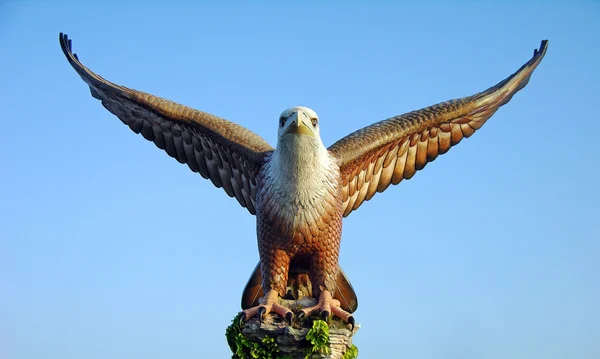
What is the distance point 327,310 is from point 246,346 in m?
1.00

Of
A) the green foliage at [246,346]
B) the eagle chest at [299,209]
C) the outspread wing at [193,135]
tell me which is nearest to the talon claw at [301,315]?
the green foliage at [246,346]

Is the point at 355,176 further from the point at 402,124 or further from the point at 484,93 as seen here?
the point at 484,93

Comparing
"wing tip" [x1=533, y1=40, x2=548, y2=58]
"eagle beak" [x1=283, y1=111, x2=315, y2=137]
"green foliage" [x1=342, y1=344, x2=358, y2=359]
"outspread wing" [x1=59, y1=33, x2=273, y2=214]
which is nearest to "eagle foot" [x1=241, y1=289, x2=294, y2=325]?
"green foliage" [x1=342, y1=344, x2=358, y2=359]

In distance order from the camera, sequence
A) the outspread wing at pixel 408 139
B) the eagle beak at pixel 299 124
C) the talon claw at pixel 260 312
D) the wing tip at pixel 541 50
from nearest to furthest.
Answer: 1. the eagle beak at pixel 299 124
2. the talon claw at pixel 260 312
3. the outspread wing at pixel 408 139
4. the wing tip at pixel 541 50

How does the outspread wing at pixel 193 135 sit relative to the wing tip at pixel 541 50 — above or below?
below

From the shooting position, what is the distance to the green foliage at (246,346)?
916cm

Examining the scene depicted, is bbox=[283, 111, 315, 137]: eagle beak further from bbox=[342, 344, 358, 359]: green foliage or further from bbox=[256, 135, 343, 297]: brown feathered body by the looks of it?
bbox=[342, 344, 358, 359]: green foliage

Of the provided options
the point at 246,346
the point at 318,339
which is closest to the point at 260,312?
the point at 246,346

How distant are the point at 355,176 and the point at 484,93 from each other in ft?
7.32

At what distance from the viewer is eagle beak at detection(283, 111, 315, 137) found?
909 centimetres

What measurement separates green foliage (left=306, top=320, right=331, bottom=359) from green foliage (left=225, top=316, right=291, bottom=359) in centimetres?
39

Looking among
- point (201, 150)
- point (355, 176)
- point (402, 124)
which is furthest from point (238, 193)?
point (402, 124)

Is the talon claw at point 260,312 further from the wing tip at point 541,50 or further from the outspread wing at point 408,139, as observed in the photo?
the wing tip at point 541,50

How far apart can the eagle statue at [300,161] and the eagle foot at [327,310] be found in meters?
0.01
